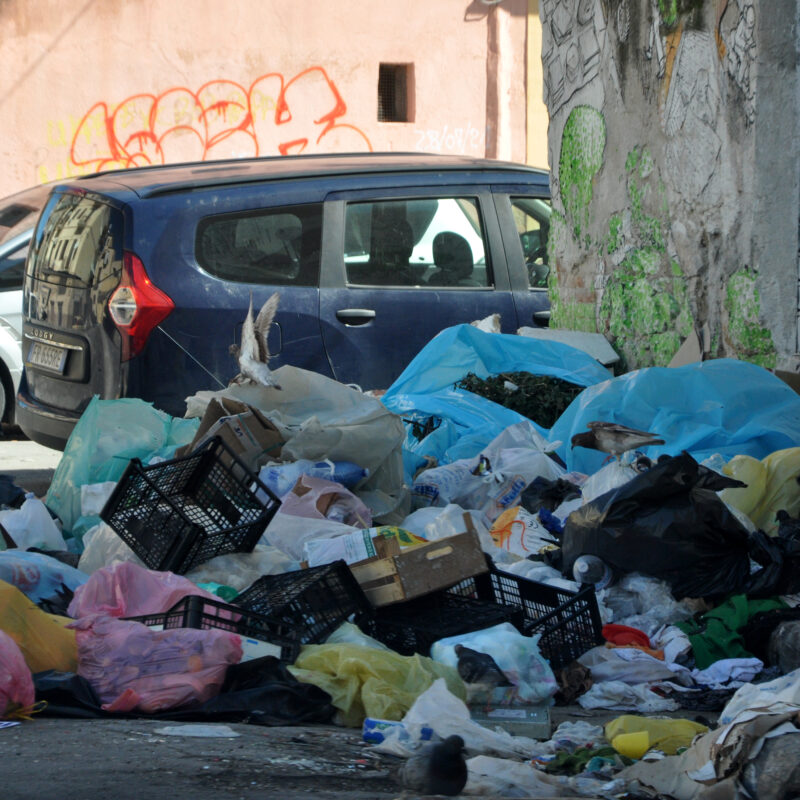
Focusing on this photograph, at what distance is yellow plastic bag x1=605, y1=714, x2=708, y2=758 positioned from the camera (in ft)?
9.58

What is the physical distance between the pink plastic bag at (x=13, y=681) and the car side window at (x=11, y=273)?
6.23 m

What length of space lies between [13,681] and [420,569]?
1191mm

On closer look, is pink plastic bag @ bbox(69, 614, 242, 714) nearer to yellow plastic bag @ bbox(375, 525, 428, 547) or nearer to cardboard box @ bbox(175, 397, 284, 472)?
yellow plastic bag @ bbox(375, 525, 428, 547)

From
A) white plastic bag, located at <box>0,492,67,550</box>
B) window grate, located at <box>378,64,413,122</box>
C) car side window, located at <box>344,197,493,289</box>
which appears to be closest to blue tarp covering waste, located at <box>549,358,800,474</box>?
car side window, located at <box>344,197,493,289</box>

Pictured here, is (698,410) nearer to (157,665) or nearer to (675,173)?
(675,173)

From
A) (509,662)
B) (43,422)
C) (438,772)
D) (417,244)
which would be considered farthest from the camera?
(417,244)

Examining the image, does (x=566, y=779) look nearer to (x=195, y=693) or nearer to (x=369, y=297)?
(x=195, y=693)

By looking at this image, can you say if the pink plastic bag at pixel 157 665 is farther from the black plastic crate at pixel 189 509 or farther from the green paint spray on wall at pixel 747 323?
the green paint spray on wall at pixel 747 323

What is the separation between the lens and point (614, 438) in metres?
5.06

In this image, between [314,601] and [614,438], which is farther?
[614,438]

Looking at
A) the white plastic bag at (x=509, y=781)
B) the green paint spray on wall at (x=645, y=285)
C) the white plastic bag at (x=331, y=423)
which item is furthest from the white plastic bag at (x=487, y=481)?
the white plastic bag at (x=509, y=781)

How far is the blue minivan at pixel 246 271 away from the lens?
21.0 feet

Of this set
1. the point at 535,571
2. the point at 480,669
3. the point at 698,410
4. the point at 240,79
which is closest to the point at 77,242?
the point at 698,410

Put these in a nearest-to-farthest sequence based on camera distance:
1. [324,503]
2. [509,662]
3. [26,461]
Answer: [509,662], [324,503], [26,461]
